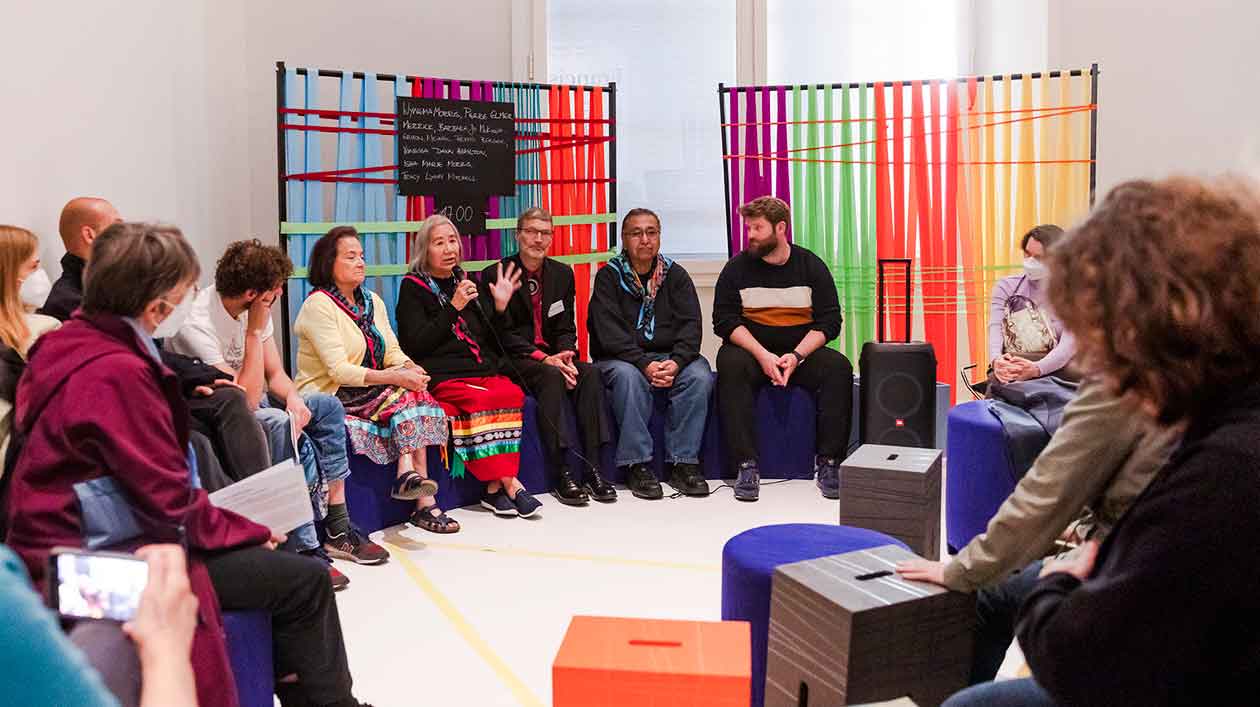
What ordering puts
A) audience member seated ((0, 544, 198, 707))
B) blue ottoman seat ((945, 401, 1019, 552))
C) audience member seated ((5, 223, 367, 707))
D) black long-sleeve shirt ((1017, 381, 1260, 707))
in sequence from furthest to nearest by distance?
blue ottoman seat ((945, 401, 1019, 552))
audience member seated ((5, 223, 367, 707))
black long-sleeve shirt ((1017, 381, 1260, 707))
audience member seated ((0, 544, 198, 707))

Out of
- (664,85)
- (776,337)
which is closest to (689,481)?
(776,337)

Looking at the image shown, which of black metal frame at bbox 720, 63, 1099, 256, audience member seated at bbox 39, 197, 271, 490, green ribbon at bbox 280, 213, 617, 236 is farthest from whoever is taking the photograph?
black metal frame at bbox 720, 63, 1099, 256

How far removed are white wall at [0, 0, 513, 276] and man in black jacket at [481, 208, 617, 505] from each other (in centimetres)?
148

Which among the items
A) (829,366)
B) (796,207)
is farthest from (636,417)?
(796,207)

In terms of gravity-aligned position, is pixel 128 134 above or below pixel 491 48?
below

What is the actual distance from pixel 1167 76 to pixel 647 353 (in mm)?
3203

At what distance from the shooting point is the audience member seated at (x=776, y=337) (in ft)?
17.5

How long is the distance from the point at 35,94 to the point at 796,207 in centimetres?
360

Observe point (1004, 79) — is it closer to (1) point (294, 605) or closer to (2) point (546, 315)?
(2) point (546, 315)

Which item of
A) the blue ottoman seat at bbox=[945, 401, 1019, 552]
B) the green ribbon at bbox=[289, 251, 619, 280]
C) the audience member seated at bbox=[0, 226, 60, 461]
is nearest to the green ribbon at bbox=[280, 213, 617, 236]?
the green ribbon at bbox=[289, 251, 619, 280]

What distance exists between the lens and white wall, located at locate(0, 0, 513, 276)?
4.00 meters

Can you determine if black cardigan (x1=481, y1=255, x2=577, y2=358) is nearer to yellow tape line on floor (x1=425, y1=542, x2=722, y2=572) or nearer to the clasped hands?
yellow tape line on floor (x1=425, y1=542, x2=722, y2=572)

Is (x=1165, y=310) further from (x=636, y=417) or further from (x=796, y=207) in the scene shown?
(x=796, y=207)

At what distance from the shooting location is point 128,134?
479cm
